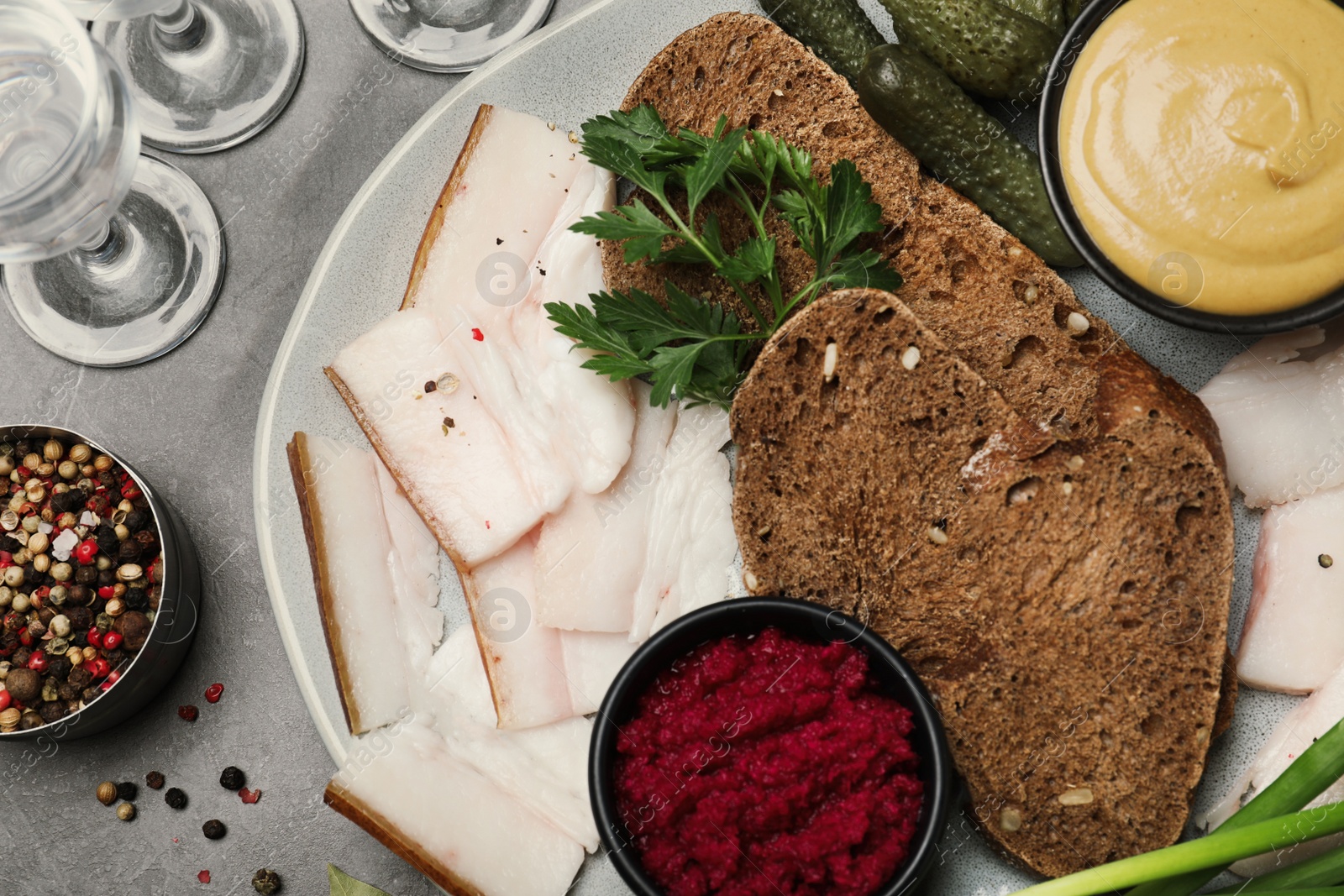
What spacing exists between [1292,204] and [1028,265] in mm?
472

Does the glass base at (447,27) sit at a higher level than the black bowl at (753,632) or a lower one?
higher

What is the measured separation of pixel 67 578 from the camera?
7.18 feet

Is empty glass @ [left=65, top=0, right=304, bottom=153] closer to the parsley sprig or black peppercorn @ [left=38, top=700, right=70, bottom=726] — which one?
the parsley sprig

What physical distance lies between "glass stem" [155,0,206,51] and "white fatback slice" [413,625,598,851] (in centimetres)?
163

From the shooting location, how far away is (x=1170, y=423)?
184 cm

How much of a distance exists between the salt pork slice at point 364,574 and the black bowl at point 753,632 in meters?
0.61

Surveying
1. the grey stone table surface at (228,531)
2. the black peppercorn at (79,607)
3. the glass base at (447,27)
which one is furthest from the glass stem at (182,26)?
the black peppercorn at (79,607)

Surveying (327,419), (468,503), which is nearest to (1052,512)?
(468,503)

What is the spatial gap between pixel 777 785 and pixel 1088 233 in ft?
3.89

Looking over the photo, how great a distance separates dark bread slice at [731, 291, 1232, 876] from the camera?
1875 millimetres

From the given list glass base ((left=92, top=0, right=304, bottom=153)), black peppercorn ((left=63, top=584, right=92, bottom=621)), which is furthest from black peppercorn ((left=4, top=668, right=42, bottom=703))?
glass base ((left=92, top=0, right=304, bottom=153))

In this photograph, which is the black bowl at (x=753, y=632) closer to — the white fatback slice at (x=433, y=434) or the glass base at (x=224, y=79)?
the white fatback slice at (x=433, y=434)

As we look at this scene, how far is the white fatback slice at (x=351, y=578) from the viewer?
A: 7.11 ft

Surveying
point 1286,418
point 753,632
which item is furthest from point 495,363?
point 1286,418
